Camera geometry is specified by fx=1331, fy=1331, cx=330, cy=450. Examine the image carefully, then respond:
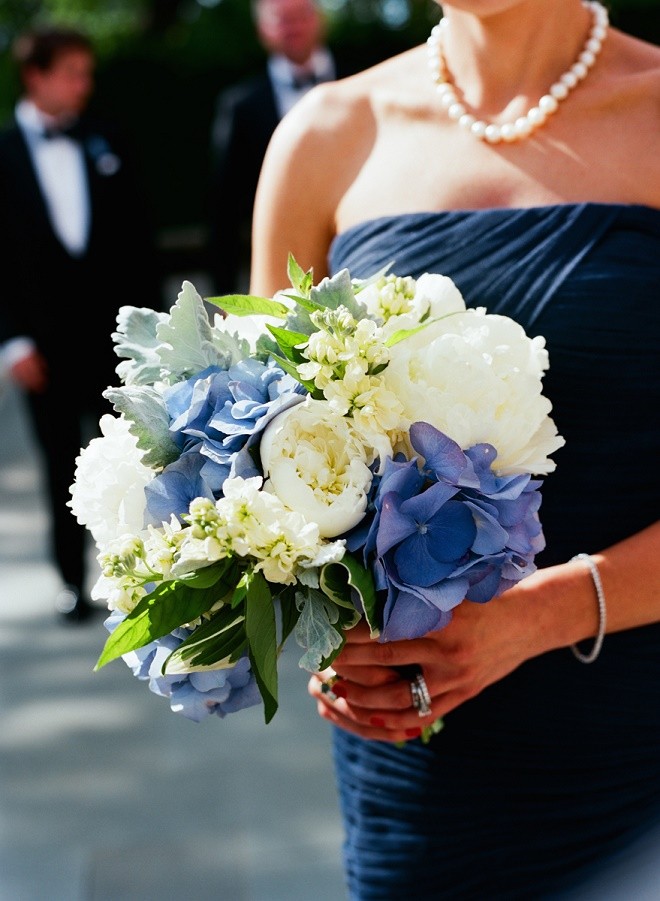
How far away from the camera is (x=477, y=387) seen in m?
1.57

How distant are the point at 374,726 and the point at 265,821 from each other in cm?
223

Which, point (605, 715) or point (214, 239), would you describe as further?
point (214, 239)

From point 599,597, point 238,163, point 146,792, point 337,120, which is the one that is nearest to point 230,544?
point 599,597

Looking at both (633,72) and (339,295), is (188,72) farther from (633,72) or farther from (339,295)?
(339,295)

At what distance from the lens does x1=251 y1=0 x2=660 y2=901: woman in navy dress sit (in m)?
1.96

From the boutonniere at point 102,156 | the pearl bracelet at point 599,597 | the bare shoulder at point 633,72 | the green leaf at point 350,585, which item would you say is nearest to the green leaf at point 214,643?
the green leaf at point 350,585

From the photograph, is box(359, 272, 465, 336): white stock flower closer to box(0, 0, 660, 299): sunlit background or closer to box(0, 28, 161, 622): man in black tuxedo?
box(0, 28, 161, 622): man in black tuxedo

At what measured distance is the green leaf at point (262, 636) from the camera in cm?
152

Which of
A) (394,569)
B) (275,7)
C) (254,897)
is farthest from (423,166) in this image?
(275,7)

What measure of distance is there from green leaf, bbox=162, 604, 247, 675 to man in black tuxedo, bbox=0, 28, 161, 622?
13.9ft

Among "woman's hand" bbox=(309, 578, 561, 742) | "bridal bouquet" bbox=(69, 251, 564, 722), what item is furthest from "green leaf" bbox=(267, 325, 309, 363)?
"woman's hand" bbox=(309, 578, 561, 742)

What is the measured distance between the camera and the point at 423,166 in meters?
2.13

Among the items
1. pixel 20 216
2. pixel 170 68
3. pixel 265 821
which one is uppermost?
pixel 20 216

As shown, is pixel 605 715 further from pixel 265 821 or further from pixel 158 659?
pixel 265 821
